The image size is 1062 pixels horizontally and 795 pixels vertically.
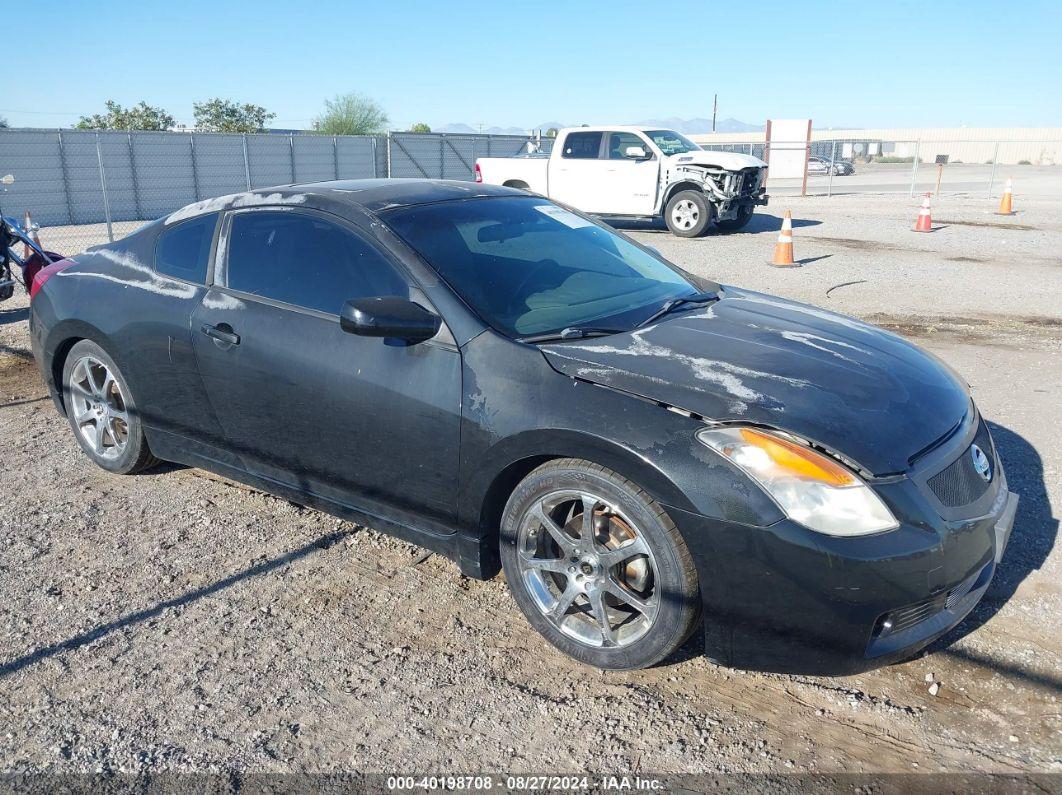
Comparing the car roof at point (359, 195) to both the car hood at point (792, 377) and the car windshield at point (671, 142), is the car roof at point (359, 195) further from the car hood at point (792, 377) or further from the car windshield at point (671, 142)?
the car windshield at point (671, 142)

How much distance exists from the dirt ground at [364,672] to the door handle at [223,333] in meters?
0.95

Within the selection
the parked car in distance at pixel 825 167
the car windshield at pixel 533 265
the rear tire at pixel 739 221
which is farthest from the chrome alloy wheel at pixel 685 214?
the parked car in distance at pixel 825 167

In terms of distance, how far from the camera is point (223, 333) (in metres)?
4.04

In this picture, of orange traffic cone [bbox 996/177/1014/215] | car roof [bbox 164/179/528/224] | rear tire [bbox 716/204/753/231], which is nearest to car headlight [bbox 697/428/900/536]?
car roof [bbox 164/179/528/224]

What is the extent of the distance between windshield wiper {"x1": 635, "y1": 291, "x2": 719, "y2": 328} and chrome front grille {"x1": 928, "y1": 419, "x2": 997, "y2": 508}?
1260mm

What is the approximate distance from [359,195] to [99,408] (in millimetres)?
2044

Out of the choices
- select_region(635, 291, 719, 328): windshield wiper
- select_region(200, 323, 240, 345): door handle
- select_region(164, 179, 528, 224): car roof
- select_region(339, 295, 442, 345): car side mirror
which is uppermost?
select_region(164, 179, 528, 224): car roof

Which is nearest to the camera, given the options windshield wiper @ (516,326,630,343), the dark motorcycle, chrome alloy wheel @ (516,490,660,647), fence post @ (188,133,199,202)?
chrome alloy wheel @ (516,490,660,647)

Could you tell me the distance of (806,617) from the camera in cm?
277

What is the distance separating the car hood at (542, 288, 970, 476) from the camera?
2.93 metres

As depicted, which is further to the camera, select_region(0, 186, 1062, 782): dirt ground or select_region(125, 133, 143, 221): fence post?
select_region(125, 133, 143, 221): fence post

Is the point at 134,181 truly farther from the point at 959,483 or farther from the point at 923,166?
the point at 923,166

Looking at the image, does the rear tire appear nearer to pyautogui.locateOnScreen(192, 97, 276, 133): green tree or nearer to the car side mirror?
the car side mirror

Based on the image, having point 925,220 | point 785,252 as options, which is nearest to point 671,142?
point 925,220
